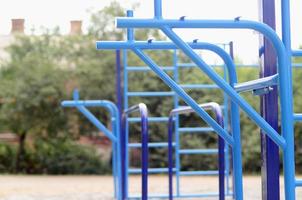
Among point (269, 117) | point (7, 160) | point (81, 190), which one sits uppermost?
point (269, 117)

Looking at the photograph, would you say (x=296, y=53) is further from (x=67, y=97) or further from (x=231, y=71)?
(x=67, y=97)

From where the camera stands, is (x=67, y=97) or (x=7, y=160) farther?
(x=7, y=160)

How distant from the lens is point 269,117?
226 centimetres

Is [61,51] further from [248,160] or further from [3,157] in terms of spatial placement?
[248,160]

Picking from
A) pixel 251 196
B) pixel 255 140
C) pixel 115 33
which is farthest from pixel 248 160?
pixel 251 196

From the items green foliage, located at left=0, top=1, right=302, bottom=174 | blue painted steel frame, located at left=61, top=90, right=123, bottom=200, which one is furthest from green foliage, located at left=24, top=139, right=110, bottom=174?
blue painted steel frame, located at left=61, top=90, right=123, bottom=200

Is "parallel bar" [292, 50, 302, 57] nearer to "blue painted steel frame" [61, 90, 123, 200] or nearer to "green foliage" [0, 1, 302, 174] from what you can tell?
"blue painted steel frame" [61, 90, 123, 200]

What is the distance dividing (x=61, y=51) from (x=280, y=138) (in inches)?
438

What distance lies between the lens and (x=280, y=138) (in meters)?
1.79

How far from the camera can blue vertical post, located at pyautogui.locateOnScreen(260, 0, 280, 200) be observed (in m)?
2.24

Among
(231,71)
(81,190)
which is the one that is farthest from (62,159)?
(231,71)

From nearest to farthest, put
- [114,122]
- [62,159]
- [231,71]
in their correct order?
[231,71], [114,122], [62,159]

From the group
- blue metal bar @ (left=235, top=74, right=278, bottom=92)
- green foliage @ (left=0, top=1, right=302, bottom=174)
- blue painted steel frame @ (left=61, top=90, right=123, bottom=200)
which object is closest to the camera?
blue metal bar @ (left=235, top=74, right=278, bottom=92)

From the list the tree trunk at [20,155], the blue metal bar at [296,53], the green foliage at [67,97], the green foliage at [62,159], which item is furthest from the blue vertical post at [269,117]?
the tree trunk at [20,155]
